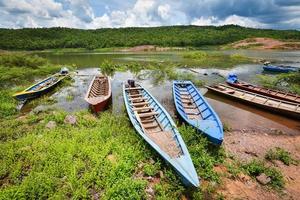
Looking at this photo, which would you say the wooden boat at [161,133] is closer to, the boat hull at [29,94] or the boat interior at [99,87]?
the boat interior at [99,87]

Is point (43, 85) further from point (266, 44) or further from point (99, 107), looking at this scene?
point (266, 44)

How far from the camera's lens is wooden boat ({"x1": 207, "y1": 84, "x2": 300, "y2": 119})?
38.1ft

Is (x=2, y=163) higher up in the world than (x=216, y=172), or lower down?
higher up

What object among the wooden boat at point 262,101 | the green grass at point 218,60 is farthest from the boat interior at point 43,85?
the green grass at point 218,60

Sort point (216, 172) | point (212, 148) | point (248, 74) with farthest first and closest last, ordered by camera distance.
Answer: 1. point (248, 74)
2. point (212, 148)
3. point (216, 172)

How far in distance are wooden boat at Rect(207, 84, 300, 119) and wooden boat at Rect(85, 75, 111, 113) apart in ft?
23.9

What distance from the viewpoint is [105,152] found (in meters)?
7.59

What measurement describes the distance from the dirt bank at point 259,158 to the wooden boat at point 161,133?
1.19 meters

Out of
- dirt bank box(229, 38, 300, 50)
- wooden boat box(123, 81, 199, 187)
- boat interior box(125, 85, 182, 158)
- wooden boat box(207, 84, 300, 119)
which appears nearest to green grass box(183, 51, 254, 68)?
wooden boat box(207, 84, 300, 119)

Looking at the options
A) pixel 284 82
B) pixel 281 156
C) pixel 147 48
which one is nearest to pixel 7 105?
pixel 281 156

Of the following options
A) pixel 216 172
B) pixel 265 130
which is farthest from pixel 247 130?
pixel 216 172

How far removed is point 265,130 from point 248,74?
1500 centimetres

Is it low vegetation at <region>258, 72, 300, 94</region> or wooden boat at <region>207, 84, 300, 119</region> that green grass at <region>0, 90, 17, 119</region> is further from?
low vegetation at <region>258, 72, 300, 94</region>

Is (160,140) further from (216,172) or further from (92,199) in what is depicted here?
(92,199)
